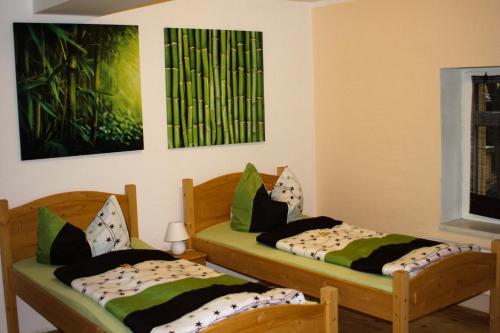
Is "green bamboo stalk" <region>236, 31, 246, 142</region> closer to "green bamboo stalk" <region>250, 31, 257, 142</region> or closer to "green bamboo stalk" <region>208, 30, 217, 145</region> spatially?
"green bamboo stalk" <region>250, 31, 257, 142</region>

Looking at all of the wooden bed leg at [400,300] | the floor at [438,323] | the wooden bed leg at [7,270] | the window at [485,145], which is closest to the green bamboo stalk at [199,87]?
the wooden bed leg at [7,270]

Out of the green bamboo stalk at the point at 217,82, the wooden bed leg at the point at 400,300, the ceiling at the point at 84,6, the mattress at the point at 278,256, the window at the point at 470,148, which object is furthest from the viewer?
the green bamboo stalk at the point at 217,82

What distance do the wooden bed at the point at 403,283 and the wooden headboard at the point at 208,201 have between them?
0.07m

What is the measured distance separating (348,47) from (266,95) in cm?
78

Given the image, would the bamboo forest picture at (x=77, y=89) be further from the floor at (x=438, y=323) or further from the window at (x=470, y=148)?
the window at (x=470, y=148)

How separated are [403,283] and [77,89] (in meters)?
2.48

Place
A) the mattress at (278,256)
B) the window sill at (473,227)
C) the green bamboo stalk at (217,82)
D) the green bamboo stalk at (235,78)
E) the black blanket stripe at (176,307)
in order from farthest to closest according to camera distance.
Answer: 1. the green bamboo stalk at (235,78)
2. the green bamboo stalk at (217,82)
3. the window sill at (473,227)
4. the mattress at (278,256)
5. the black blanket stripe at (176,307)

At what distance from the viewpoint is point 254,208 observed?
4980mm

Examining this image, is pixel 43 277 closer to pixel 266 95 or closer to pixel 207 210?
pixel 207 210

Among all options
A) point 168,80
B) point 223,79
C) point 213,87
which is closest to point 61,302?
point 168,80

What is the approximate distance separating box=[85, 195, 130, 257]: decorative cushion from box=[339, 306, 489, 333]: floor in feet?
5.32

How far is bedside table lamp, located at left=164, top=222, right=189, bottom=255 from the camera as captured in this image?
15.6 ft

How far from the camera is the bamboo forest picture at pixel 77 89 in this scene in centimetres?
432

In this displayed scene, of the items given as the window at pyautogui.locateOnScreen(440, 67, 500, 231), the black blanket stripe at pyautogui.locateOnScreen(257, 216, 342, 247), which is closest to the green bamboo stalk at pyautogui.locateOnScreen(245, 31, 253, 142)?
the black blanket stripe at pyautogui.locateOnScreen(257, 216, 342, 247)
